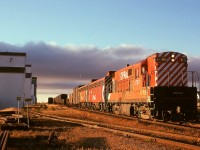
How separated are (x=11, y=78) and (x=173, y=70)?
38.3m

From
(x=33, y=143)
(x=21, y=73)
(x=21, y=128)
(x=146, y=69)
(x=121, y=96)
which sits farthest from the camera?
(x=21, y=73)

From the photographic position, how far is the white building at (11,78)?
176 feet

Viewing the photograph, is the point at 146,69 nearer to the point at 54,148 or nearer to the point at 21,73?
the point at 54,148

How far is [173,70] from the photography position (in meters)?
21.4

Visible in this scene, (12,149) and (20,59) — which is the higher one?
(20,59)

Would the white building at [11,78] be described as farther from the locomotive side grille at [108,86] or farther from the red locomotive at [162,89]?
the red locomotive at [162,89]

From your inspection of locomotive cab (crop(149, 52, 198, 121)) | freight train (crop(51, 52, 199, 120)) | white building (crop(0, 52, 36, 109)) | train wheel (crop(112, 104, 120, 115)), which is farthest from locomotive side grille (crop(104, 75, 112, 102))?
white building (crop(0, 52, 36, 109))

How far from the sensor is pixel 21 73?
182ft

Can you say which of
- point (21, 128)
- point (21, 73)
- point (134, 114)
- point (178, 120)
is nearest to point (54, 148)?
point (21, 128)

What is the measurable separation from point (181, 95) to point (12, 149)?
40.8 ft

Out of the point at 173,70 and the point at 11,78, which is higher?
the point at 11,78

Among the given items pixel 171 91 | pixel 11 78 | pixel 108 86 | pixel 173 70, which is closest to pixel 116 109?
pixel 108 86

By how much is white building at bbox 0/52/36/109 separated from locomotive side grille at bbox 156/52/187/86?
35852 millimetres

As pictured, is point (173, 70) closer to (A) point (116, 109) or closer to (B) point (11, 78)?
(A) point (116, 109)
